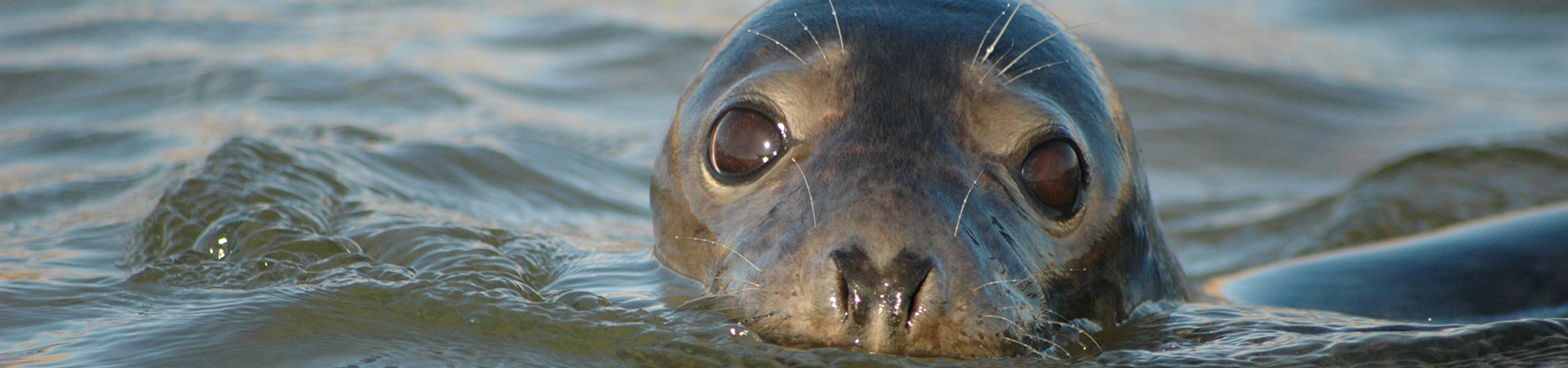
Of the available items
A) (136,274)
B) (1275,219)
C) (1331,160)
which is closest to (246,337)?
(136,274)

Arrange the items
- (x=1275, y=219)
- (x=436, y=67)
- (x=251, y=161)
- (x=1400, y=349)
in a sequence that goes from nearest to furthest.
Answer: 1. (x=1400, y=349)
2. (x=251, y=161)
3. (x=1275, y=219)
4. (x=436, y=67)

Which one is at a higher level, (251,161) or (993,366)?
(251,161)

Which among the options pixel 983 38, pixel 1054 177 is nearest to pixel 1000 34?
pixel 983 38

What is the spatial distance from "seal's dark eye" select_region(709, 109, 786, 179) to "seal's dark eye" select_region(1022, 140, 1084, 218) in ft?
1.63

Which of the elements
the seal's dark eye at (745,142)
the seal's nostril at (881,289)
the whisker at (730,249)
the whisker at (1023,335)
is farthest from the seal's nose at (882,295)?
the seal's dark eye at (745,142)

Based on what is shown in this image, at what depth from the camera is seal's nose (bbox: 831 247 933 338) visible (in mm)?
2402

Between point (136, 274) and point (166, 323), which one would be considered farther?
point (136, 274)

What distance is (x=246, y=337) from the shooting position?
275cm

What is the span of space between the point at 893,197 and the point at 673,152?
80 centimetres

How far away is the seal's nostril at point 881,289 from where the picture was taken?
7.88 ft

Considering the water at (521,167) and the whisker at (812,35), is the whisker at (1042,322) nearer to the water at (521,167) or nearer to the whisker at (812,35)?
the water at (521,167)

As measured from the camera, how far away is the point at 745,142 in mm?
2955

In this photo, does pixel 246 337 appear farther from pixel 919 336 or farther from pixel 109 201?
pixel 109 201

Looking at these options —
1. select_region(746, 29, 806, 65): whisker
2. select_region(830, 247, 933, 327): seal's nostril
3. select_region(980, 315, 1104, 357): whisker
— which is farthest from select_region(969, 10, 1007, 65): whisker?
select_region(830, 247, 933, 327): seal's nostril
